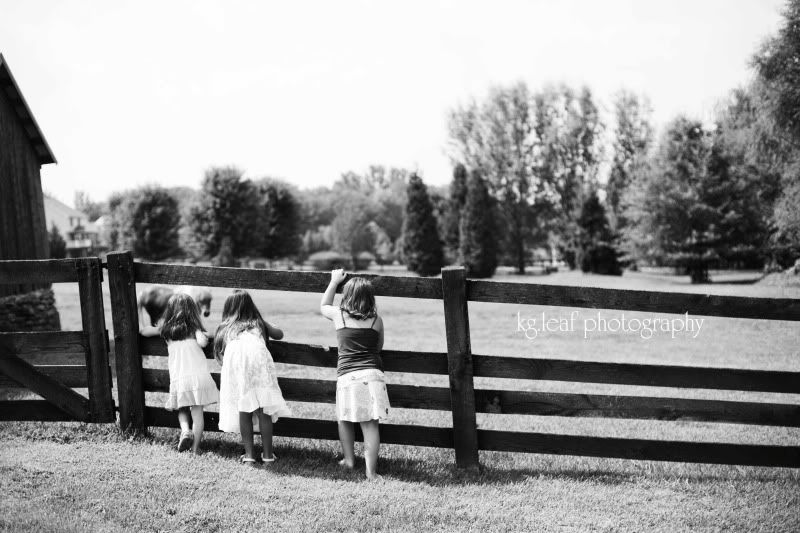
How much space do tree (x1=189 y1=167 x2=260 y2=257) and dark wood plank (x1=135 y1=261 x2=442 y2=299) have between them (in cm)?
5161

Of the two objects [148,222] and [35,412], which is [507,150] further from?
[35,412]

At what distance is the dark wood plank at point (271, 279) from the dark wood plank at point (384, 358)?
1.69 ft

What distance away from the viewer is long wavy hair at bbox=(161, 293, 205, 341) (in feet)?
20.3

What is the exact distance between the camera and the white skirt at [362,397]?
5.55 m

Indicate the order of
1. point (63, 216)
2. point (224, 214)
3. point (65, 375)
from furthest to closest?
point (63, 216)
point (224, 214)
point (65, 375)

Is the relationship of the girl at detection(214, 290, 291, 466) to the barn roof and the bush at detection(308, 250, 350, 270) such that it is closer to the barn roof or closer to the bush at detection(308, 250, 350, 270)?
the barn roof

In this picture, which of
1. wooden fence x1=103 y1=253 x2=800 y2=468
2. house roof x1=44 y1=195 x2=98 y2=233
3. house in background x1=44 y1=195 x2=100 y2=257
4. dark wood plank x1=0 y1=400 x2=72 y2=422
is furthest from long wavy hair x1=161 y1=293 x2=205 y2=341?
house roof x1=44 y1=195 x2=98 y2=233

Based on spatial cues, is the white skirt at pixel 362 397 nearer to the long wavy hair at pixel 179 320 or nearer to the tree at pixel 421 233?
the long wavy hair at pixel 179 320

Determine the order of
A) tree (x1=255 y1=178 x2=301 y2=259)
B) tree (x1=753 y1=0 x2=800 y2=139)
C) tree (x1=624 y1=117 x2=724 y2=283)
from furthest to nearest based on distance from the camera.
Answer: tree (x1=255 y1=178 x2=301 y2=259)
tree (x1=624 y1=117 x2=724 y2=283)
tree (x1=753 y1=0 x2=800 y2=139)

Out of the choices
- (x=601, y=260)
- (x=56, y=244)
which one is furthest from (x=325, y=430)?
(x=56, y=244)

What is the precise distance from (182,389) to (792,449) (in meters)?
5.33

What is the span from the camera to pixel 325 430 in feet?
19.7

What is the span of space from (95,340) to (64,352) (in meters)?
0.40

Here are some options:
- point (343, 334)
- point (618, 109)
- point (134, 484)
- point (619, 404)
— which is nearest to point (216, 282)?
point (343, 334)
